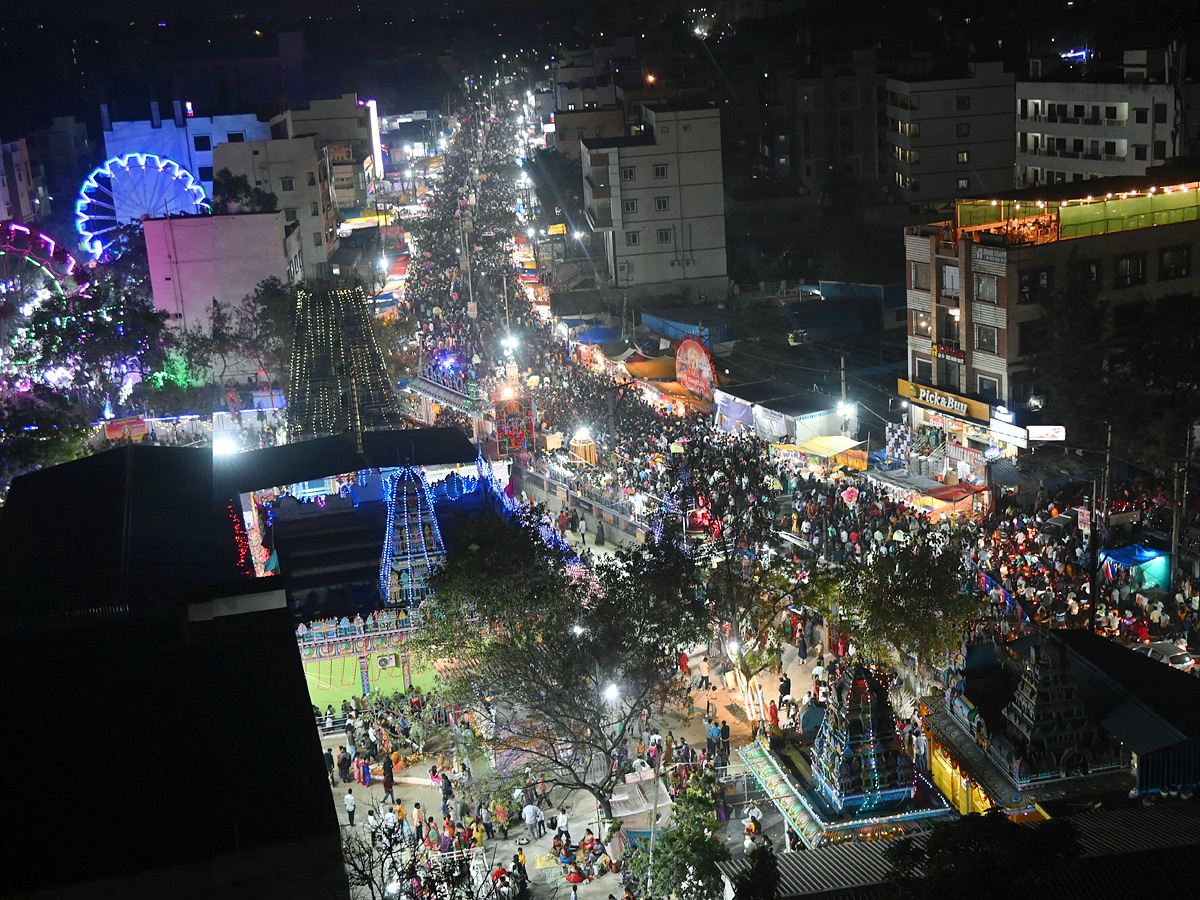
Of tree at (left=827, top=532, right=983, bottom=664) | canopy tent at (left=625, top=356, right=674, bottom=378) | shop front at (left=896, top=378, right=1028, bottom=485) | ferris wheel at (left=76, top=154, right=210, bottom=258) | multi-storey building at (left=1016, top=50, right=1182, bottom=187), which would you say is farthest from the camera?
ferris wheel at (left=76, top=154, right=210, bottom=258)

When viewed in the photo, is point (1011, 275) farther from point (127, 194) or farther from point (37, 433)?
point (127, 194)

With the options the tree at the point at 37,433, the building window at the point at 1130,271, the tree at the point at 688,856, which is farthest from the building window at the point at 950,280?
the tree at the point at 37,433

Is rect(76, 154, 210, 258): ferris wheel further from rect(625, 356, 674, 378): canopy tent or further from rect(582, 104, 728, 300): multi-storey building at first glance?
rect(625, 356, 674, 378): canopy tent

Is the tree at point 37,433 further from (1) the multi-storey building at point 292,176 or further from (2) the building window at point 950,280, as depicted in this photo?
(1) the multi-storey building at point 292,176

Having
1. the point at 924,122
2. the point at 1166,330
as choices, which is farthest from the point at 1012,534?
the point at 924,122

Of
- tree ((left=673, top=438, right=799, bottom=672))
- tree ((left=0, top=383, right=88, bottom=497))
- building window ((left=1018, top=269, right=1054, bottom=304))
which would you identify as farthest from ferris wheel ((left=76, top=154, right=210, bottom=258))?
building window ((left=1018, top=269, right=1054, bottom=304))

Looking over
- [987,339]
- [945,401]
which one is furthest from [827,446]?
[987,339]
